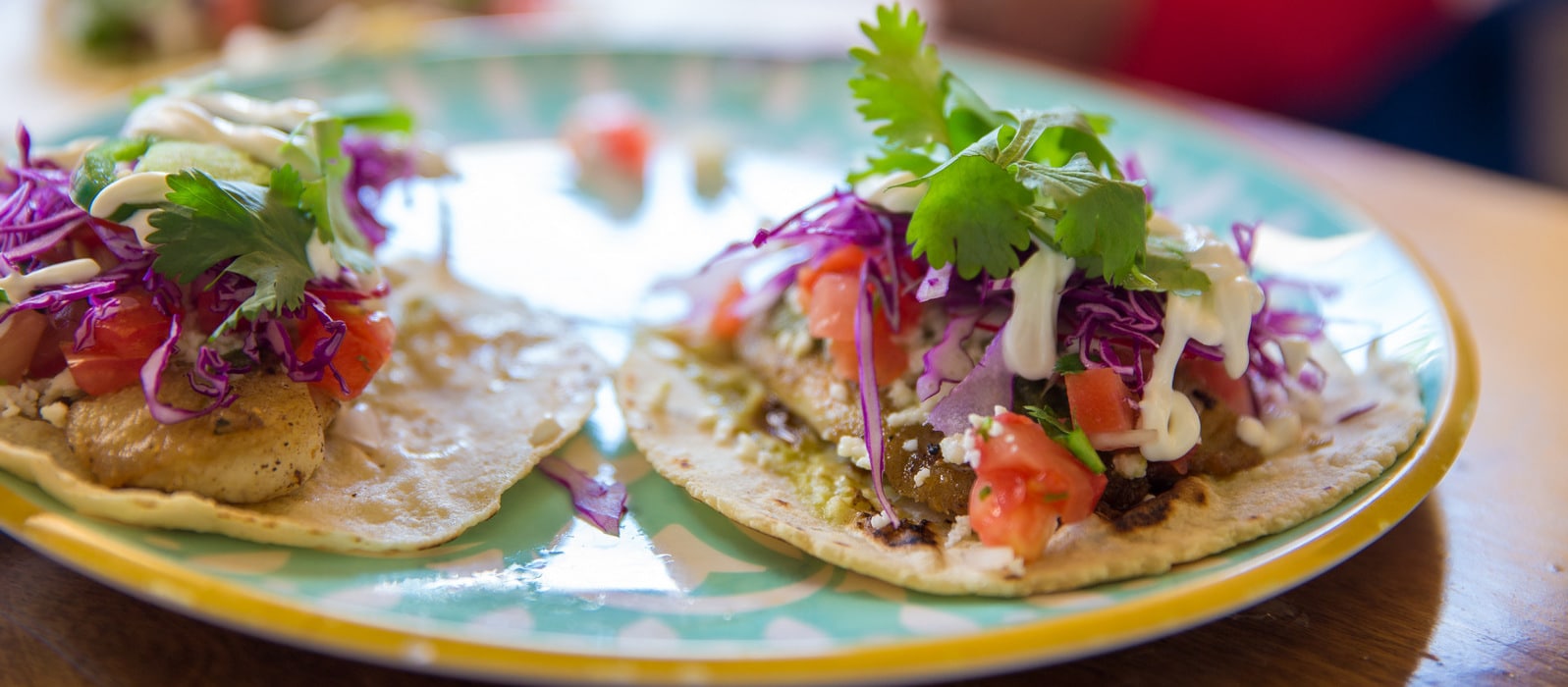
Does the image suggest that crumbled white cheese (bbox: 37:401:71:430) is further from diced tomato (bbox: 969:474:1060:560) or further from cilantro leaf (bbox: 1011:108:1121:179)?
cilantro leaf (bbox: 1011:108:1121:179)

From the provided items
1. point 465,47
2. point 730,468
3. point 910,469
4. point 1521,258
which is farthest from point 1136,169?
point 465,47

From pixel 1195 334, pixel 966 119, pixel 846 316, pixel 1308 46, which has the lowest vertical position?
pixel 846 316

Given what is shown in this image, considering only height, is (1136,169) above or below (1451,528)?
above

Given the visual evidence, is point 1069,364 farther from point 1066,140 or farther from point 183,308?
point 183,308

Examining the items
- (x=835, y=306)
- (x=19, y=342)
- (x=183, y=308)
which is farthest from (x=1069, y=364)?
(x=19, y=342)

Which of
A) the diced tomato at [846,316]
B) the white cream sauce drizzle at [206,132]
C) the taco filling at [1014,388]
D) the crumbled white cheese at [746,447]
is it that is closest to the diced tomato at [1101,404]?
the taco filling at [1014,388]

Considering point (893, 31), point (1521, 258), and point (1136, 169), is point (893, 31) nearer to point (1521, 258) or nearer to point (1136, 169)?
point (1136, 169)
